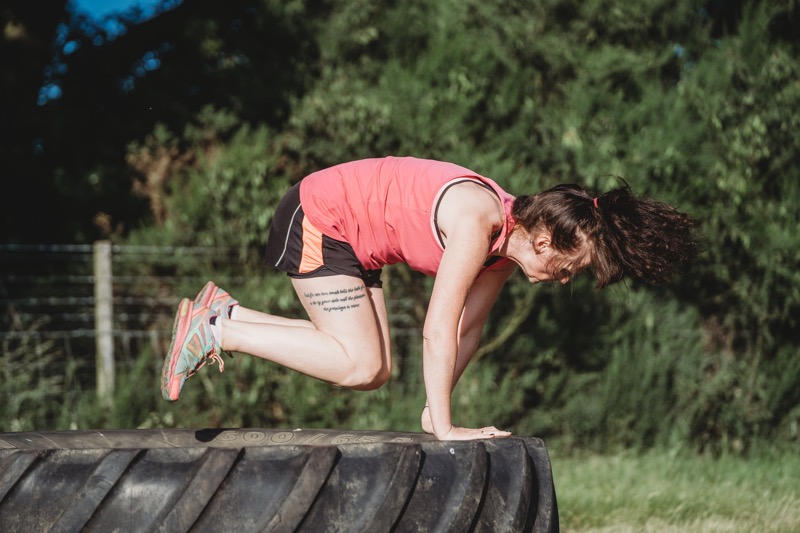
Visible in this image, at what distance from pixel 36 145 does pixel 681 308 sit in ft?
16.6

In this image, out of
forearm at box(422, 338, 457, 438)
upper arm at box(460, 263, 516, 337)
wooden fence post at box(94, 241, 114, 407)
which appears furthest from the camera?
wooden fence post at box(94, 241, 114, 407)

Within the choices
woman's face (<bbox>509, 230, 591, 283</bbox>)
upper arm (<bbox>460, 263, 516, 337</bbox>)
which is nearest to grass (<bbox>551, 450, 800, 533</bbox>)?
upper arm (<bbox>460, 263, 516, 337</bbox>)

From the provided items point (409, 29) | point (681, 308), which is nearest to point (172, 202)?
point (409, 29)

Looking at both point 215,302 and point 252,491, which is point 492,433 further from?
point 215,302

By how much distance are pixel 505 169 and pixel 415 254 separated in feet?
8.84

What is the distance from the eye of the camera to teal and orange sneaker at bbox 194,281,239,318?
3.25m

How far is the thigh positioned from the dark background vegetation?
2.30 meters

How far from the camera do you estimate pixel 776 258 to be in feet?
18.3

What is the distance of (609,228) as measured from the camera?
2807 mm

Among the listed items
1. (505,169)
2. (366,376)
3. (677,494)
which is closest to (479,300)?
(366,376)

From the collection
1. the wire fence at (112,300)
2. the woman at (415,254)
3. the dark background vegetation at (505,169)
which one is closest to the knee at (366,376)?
the woman at (415,254)

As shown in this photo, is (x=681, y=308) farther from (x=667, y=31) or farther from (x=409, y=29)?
(x=409, y=29)

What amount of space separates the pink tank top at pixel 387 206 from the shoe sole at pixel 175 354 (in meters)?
0.64

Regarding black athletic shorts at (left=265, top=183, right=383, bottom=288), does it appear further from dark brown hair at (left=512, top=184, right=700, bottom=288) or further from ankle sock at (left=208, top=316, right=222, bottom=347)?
dark brown hair at (left=512, top=184, right=700, bottom=288)
